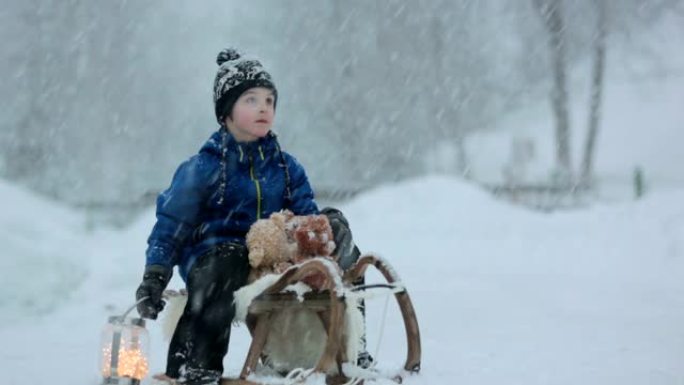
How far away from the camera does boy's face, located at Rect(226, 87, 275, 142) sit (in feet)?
13.8

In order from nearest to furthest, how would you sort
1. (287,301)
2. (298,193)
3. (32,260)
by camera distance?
(287,301)
(298,193)
(32,260)

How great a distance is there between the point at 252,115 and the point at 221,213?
1.58ft

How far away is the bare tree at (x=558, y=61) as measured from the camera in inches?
1066

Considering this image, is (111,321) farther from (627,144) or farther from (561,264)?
(627,144)

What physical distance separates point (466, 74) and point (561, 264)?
62.9 feet

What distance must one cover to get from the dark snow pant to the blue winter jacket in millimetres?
164

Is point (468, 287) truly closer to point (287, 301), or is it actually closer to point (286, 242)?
point (286, 242)

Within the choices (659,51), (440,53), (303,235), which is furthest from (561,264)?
(659,51)

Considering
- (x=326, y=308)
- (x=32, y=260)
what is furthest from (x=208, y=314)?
(x=32, y=260)

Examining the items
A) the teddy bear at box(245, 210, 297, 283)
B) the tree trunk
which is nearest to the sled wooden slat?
the teddy bear at box(245, 210, 297, 283)

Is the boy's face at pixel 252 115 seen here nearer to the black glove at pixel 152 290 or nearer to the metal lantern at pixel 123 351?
the black glove at pixel 152 290

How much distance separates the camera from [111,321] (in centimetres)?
378

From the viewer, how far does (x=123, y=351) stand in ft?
12.3

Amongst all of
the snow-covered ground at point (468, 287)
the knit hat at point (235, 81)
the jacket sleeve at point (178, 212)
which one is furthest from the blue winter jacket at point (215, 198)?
the snow-covered ground at point (468, 287)
